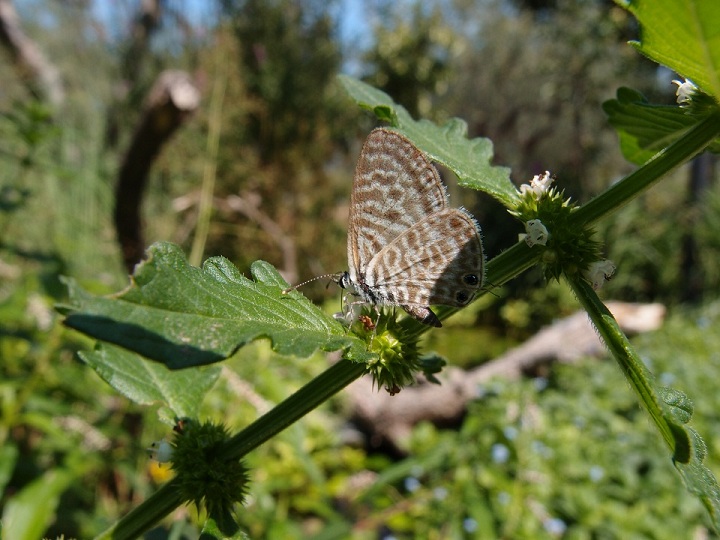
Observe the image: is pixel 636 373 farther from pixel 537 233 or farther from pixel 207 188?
pixel 207 188

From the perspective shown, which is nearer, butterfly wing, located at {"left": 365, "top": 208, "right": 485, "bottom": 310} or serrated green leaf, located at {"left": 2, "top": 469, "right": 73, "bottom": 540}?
butterfly wing, located at {"left": 365, "top": 208, "right": 485, "bottom": 310}

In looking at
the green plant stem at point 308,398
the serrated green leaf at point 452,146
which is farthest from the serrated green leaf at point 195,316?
the serrated green leaf at point 452,146

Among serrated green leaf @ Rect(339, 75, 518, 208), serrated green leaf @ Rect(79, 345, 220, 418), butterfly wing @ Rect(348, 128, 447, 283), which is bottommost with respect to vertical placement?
serrated green leaf @ Rect(79, 345, 220, 418)

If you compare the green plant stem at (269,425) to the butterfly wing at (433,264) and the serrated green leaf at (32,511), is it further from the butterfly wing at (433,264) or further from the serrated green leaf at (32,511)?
the serrated green leaf at (32,511)

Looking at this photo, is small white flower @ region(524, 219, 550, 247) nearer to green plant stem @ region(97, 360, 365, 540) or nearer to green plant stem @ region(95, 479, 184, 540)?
green plant stem @ region(97, 360, 365, 540)

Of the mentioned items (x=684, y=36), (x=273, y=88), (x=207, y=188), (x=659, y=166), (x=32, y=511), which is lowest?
(x=273, y=88)

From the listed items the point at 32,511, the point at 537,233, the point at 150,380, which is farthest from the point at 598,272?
the point at 32,511

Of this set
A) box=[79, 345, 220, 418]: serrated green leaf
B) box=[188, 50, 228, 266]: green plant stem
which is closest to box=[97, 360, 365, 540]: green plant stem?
box=[79, 345, 220, 418]: serrated green leaf
